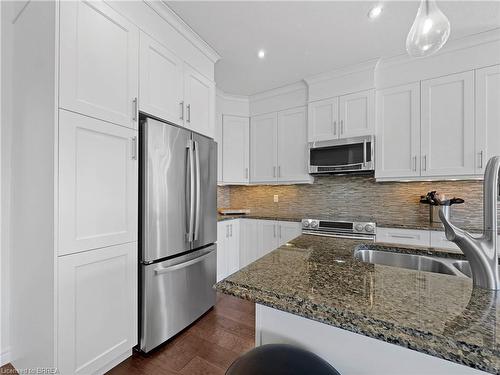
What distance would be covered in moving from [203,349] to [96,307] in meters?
0.87

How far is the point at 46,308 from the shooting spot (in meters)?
1.37

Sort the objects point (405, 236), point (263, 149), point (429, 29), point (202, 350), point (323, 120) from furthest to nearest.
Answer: point (263, 149) < point (323, 120) < point (405, 236) < point (202, 350) < point (429, 29)

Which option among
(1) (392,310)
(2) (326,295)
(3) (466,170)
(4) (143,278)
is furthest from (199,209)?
(3) (466,170)

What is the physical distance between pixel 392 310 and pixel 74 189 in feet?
5.29

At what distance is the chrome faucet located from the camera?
2.34ft

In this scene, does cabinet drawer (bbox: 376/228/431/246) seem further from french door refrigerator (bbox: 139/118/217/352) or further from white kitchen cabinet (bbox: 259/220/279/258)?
french door refrigerator (bbox: 139/118/217/352)

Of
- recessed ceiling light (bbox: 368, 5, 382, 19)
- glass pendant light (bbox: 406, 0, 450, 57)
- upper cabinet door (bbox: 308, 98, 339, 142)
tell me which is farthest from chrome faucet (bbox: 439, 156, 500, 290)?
upper cabinet door (bbox: 308, 98, 339, 142)

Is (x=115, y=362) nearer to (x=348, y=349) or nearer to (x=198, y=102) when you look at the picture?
(x=348, y=349)

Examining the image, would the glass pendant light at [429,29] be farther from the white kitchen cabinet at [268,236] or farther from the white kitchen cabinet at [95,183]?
the white kitchen cabinet at [268,236]

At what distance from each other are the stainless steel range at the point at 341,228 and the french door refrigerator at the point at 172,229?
1.28m

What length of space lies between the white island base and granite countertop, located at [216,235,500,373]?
0.11 m

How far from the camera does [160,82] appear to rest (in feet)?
6.40

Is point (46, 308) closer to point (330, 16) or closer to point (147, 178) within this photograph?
point (147, 178)

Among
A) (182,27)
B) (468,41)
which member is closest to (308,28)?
(182,27)
